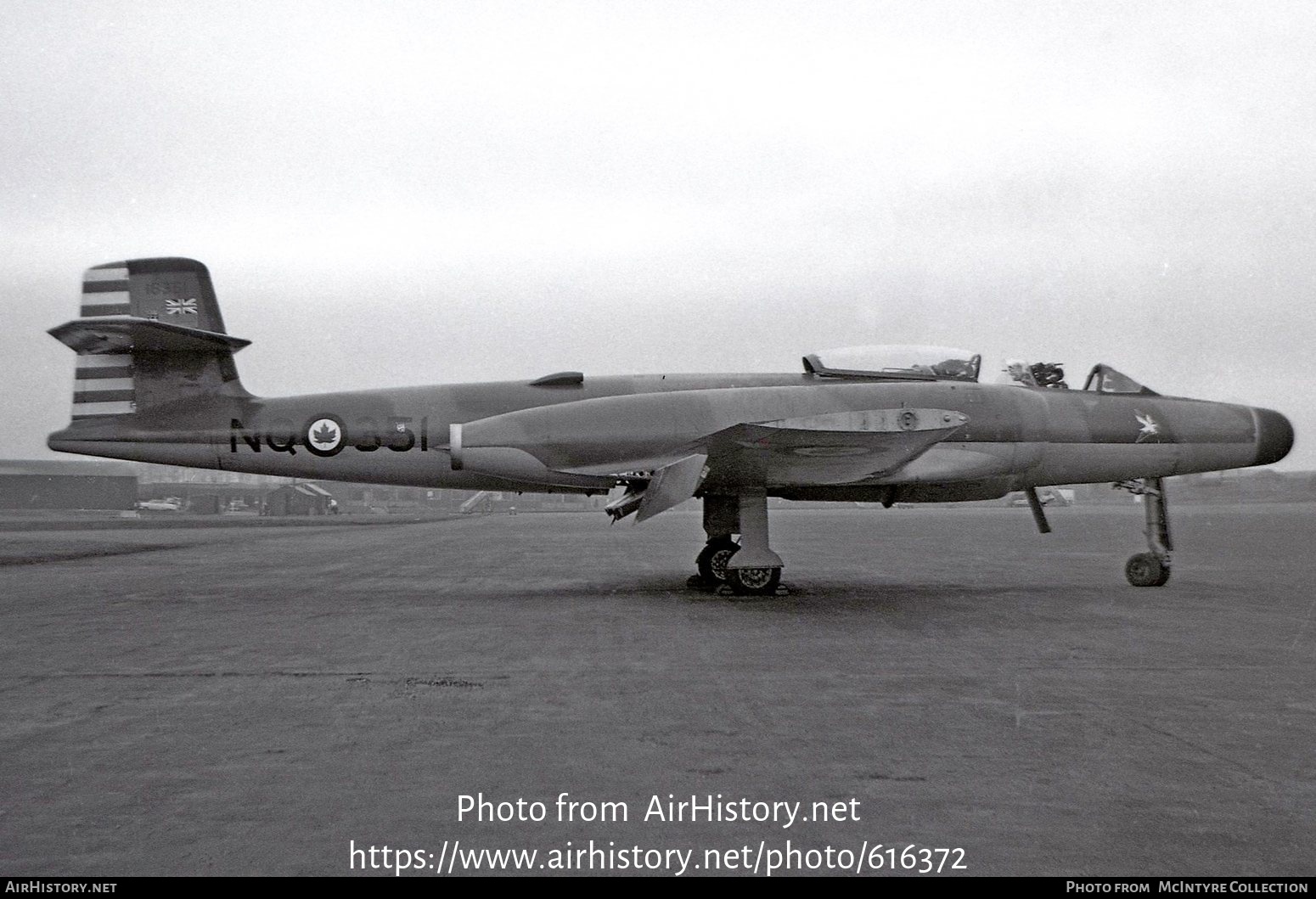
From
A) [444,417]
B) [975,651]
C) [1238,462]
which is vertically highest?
[444,417]

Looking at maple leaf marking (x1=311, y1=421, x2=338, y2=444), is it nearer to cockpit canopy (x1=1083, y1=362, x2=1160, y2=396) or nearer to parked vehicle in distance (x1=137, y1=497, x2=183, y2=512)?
cockpit canopy (x1=1083, y1=362, x2=1160, y2=396)

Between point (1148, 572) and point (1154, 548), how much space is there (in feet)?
1.36

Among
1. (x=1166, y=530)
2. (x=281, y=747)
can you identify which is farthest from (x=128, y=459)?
(x=1166, y=530)

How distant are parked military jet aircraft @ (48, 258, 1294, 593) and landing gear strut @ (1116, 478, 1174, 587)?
26 mm

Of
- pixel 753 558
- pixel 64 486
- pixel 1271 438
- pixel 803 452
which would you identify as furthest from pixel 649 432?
pixel 64 486

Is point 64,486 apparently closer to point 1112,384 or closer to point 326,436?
point 326,436

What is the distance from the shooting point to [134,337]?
1369cm

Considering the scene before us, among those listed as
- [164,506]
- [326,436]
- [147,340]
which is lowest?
[164,506]

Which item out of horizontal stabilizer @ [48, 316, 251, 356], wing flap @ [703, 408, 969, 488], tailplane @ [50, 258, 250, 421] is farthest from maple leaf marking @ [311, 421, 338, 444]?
wing flap @ [703, 408, 969, 488]

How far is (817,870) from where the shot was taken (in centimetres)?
339

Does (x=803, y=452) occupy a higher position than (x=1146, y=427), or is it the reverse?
(x=1146, y=427)

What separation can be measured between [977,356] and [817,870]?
37.7 ft

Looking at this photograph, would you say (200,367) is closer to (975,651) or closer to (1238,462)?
(975,651)

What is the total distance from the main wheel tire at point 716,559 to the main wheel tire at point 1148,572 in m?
5.52
